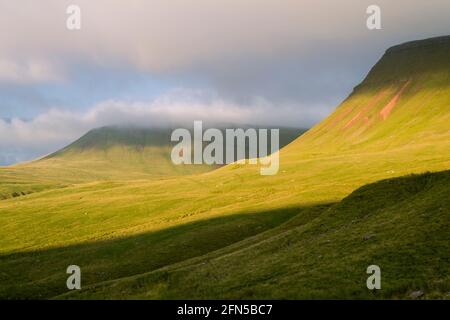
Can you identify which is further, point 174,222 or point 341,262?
point 174,222

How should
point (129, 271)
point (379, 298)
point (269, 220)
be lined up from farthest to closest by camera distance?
1. point (269, 220)
2. point (129, 271)
3. point (379, 298)

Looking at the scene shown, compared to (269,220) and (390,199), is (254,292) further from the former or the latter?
(269,220)

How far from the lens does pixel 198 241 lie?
6194 centimetres

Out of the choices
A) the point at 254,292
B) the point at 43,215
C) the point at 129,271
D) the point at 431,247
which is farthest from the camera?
the point at 43,215

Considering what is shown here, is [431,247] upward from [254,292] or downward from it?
upward

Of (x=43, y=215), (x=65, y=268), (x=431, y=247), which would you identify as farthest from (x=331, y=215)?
(x=43, y=215)

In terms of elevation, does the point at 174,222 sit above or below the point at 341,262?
below

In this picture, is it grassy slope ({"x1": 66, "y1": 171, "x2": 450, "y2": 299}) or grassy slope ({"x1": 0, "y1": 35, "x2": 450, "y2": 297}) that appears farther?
grassy slope ({"x1": 0, "y1": 35, "x2": 450, "y2": 297})

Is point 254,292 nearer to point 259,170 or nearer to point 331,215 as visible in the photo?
point 331,215

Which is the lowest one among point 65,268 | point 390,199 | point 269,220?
point 65,268

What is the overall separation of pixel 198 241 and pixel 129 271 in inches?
470

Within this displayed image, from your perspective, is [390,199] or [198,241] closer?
[390,199]

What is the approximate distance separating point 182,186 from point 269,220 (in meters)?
66.1

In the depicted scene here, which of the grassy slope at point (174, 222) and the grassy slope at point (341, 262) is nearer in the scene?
the grassy slope at point (341, 262)
